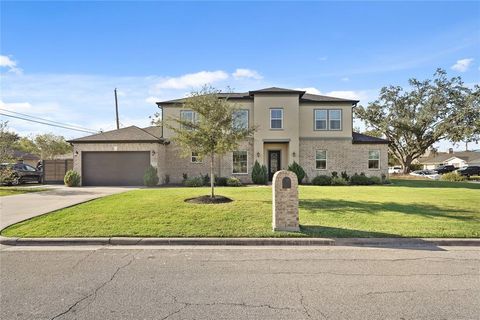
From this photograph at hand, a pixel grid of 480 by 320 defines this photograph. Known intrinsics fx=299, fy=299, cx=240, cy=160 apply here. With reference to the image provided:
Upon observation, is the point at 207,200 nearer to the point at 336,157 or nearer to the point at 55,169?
the point at 336,157

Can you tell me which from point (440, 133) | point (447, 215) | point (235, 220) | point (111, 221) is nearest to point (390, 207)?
point (447, 215)

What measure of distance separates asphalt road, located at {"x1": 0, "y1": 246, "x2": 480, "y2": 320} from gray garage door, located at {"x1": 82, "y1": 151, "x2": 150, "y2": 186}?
1403cm

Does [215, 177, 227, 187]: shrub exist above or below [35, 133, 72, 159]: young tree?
below

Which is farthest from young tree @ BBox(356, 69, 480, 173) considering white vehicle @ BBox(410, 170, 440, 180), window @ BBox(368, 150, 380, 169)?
window @ BBox(368, 150, 380, 169)

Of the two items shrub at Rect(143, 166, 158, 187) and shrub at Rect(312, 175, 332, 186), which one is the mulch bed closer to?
shrub at Rect(143, 166, 158, 187)

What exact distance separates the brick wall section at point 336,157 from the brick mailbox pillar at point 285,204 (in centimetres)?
1514

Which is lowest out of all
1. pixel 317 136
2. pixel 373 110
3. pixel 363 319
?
pixel 363 319

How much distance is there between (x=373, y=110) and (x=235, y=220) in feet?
122

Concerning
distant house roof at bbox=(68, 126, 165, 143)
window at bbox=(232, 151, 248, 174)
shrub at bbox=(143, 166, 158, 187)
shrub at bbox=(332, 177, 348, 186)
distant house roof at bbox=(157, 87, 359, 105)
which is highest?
distant house roof at bbox=(157, 87, 359, 105)

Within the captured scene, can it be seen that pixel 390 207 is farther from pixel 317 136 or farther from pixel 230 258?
pixel 317 136

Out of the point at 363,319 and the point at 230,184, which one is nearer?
the point at 363,319

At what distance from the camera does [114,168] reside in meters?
20.4

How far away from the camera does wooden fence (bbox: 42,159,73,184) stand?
23.4 m

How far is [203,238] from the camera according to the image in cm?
696
